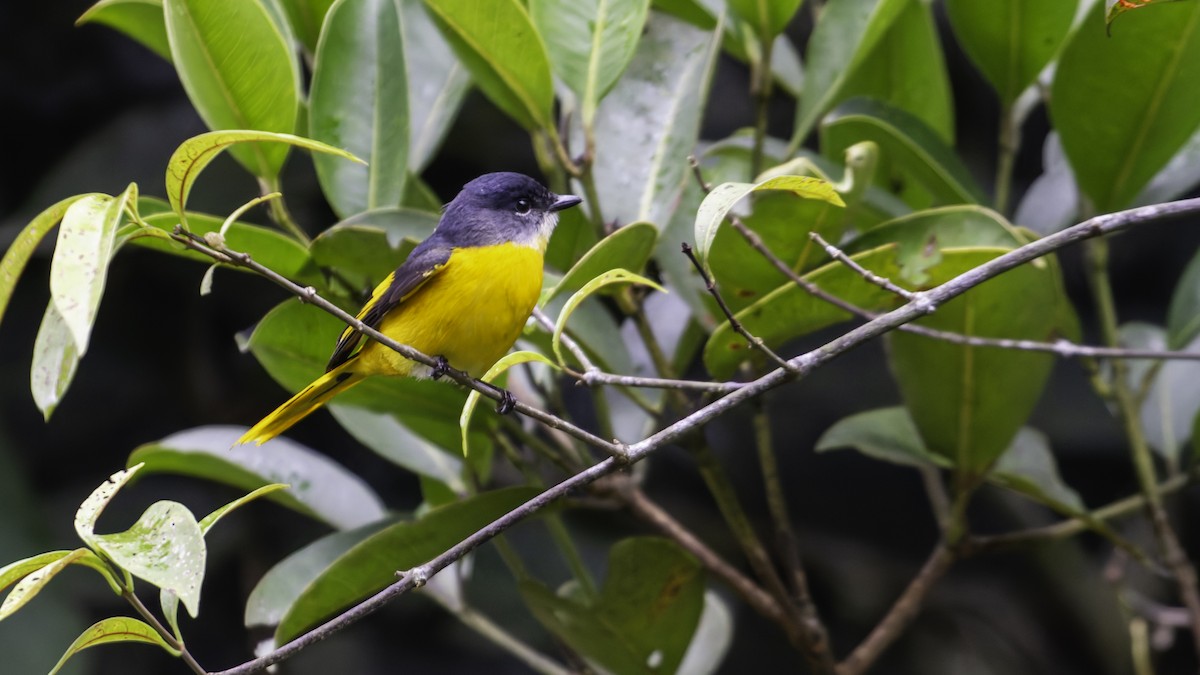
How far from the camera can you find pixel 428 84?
263 centimetres

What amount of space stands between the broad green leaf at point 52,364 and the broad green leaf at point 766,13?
1479 millimetres

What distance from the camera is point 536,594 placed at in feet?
7.09

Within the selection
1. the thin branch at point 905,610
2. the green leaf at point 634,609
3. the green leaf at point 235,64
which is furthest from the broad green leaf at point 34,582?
the thin branch at point 905,610

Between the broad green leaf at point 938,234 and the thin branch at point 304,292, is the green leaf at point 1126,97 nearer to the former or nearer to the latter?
the broad green leaf at point 938,234

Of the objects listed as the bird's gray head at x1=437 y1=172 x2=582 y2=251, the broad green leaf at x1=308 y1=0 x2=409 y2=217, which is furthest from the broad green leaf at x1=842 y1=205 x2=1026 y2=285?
the broad green leaf at x1=308 y1=0 x2=409 y2=217

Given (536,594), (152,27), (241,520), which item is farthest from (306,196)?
(536,594)

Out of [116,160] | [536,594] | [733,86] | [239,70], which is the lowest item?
[536,594]

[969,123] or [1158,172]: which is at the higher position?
[1158,172]

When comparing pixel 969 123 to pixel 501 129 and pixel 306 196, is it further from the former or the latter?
pixel 306 196

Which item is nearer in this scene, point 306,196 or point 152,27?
point 152,27

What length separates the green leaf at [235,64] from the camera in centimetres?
190

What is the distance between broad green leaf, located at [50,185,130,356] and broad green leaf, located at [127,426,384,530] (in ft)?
4.04

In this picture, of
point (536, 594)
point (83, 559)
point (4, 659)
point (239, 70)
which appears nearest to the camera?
point (83, 559)

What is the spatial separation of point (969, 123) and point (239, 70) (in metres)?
2.73
